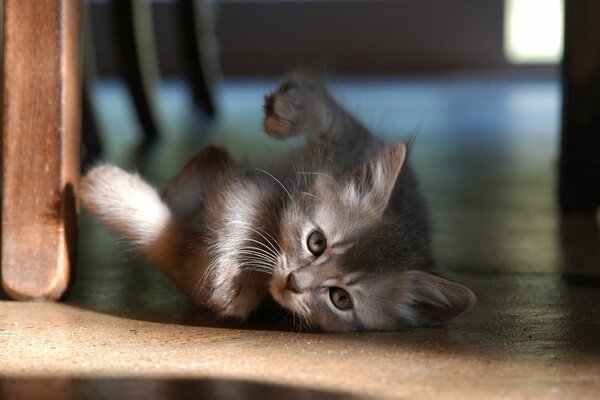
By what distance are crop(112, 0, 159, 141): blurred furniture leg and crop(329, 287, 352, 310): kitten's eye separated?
2.41m

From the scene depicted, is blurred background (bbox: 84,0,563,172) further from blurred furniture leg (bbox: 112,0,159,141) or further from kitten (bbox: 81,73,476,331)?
kitten (bbox: 81,73,476,331)

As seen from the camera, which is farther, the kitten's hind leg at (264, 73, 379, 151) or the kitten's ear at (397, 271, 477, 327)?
the kitten's hind leg at (264, 73, 379, 151)

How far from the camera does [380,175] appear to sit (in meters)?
1.60

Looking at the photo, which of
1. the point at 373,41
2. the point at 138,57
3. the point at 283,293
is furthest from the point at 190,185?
the point at 373,41

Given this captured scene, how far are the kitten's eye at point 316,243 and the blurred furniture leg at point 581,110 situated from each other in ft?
3.59

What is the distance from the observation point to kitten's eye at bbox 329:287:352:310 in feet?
5.02

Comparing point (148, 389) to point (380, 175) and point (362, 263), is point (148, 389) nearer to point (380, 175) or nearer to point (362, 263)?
point (362, 263)

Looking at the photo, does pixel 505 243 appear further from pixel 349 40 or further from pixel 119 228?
pixel 349 40

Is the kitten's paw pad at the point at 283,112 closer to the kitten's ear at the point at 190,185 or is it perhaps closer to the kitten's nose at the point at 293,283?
the kitten's ear at the point at 190,185

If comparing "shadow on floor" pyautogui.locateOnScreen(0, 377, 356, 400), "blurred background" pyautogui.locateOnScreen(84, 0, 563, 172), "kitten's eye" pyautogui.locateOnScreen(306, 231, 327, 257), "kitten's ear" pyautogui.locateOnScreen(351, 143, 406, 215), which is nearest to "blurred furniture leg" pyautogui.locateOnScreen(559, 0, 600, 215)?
"kitten's ear" pyautogui.locateOnScreen(351, 143, 406, 215)

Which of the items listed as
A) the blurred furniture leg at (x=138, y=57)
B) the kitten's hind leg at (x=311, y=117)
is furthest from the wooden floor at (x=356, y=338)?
the blurred furniture leg at (x=138, y=57)

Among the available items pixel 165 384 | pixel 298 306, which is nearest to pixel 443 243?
pixel 298 306

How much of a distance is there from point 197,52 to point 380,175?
316 cm

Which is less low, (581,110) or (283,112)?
(283,112)
